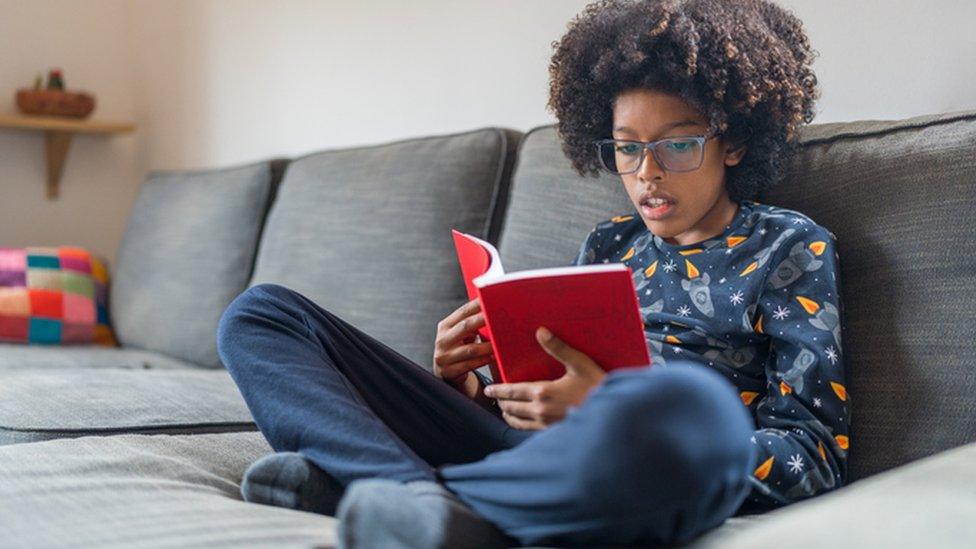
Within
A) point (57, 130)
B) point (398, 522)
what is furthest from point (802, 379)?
point (57, 130)

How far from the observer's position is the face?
4.68 feet

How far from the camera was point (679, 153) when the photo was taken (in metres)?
1.42

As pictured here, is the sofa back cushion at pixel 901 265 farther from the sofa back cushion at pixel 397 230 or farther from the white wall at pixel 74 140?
the white wall at pixel 74 140

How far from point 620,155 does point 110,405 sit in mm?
870

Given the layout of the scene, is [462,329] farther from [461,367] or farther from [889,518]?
[889,518]

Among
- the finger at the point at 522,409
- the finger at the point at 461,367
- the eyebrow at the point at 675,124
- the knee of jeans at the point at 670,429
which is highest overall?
the eyebrow at the point at 675,124

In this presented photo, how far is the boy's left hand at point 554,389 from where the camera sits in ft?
3.76

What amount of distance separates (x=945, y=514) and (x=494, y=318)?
46 cm

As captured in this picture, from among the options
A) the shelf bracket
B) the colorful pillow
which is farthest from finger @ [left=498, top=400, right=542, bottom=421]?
the shelf bracket

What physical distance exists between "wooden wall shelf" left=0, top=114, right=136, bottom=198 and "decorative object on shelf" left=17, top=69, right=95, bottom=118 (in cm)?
2

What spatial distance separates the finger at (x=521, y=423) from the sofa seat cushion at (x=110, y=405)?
60 centimetres

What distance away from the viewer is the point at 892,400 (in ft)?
4.24

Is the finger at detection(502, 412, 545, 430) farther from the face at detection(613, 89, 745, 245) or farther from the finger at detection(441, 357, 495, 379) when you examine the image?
the face at detection(613, 89, 745, 245)

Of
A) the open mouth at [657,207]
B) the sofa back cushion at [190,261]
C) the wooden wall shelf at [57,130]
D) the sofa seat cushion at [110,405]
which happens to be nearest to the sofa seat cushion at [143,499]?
the sofa seat cushion at [110,405]
